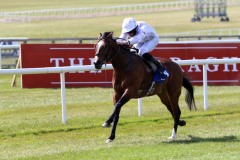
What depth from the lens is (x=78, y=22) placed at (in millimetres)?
68312

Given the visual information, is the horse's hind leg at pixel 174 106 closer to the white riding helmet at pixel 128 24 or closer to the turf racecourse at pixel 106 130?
the turf racecourse at pixel 106 130

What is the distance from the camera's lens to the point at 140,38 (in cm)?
1255

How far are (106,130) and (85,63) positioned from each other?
7861 millimetres

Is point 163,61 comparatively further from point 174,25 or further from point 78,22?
point 78,22

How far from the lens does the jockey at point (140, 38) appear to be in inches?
488

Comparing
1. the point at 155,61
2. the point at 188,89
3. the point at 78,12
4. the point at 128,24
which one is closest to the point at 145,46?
the point at 155,61

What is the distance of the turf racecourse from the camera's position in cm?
1100

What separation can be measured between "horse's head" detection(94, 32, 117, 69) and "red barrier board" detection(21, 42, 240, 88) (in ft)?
29.0

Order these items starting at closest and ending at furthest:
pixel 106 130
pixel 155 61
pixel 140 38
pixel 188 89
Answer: pixel 140 38, pixel 155 61, pixel 106 130, pixel 188 89

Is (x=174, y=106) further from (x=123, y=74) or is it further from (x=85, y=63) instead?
(x=85, y=63)

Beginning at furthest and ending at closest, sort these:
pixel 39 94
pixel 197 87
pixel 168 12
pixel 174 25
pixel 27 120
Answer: pixel 168 12 → pixel 174 25 → pixel 197 87 → pixel 39 94 → pixel 27 120

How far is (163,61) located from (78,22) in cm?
5544

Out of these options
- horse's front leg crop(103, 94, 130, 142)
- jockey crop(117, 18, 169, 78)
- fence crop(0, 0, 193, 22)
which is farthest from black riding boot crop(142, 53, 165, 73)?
fence crop(0, 0, 193, 22)

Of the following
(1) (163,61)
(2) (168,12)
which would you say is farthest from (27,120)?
(2) (168,12)
